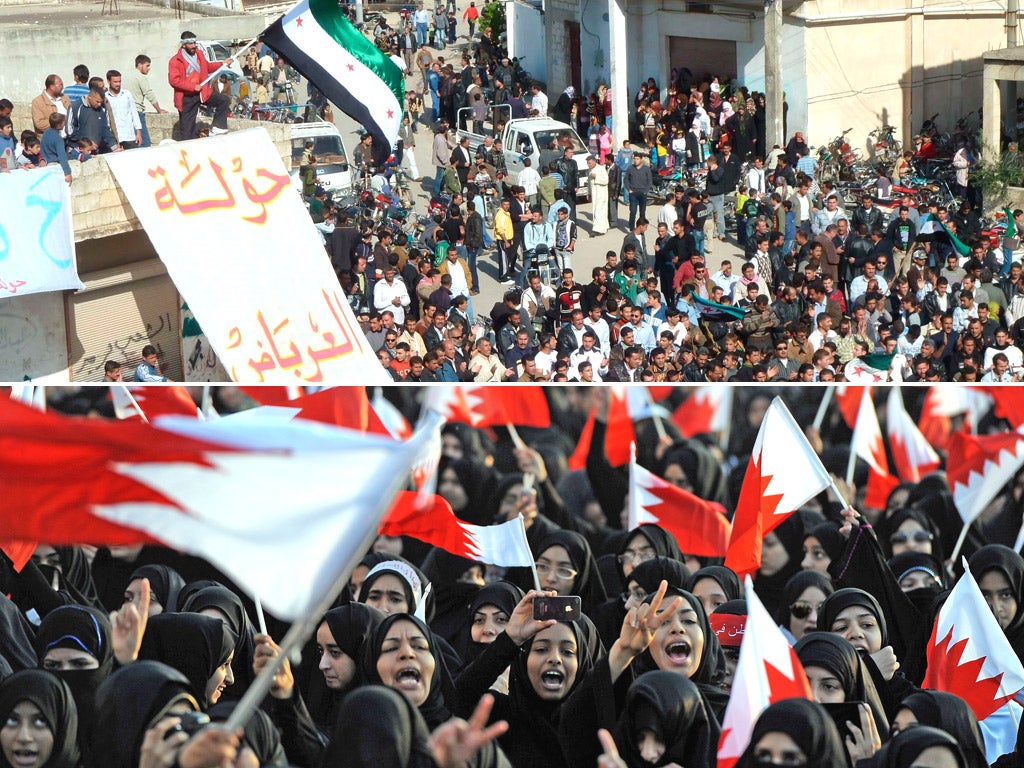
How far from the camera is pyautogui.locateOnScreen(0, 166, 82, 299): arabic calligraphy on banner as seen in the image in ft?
38.7

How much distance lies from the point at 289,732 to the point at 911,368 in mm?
7304

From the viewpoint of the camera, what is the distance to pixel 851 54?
2555 cm

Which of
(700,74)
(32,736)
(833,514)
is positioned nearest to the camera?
(32,736)

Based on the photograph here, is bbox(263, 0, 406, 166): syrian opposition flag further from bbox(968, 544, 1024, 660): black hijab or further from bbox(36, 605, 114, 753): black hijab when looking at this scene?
bbox(968, 544, 1024, 660): black hijab

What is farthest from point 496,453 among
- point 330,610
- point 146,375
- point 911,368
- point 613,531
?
point 911,368

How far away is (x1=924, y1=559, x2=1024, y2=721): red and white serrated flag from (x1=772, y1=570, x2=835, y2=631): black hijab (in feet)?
1.79

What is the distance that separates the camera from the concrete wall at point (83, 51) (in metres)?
19.8

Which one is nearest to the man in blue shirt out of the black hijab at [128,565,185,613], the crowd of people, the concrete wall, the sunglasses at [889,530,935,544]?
the crowd of people

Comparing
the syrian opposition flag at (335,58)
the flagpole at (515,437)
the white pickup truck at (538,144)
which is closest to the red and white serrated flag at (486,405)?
the flagpole at (515,437)

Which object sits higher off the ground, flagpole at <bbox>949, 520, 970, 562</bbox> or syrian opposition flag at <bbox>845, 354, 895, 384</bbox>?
syrian opposition flag at <bbox>845, 354, 895, 384</bbox>

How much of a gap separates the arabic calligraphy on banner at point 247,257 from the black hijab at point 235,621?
3.50 metres

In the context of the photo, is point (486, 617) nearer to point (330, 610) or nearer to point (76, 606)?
point (330, 610)

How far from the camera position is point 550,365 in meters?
13.5

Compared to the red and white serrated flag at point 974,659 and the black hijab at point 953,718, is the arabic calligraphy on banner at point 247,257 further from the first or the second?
the black hijab at point 953,718
